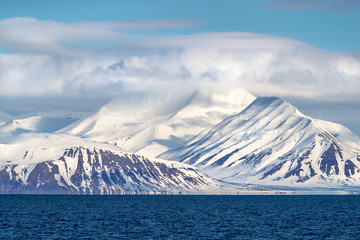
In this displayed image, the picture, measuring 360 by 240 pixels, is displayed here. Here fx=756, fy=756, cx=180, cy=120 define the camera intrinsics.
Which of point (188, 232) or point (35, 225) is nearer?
point (188, 232)

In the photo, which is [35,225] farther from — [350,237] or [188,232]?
[350,237]

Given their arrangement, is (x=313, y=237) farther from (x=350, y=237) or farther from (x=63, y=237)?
(x=63, y=237)

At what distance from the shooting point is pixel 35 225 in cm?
19762

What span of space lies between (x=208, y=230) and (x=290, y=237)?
2424cm

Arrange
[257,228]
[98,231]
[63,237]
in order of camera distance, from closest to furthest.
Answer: [63,237] < [98,231] < [257,228]

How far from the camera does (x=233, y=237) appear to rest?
17000 cm

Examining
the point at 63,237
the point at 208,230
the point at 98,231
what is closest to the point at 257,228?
the point at 208,230

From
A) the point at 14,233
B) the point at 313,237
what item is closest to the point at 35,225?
the point at 14,233

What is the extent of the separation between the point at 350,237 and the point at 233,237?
27359 mm

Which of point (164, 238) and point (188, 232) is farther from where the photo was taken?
point (188, 232)

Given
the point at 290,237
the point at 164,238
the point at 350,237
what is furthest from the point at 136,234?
the point at 350,237

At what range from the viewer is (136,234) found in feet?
568

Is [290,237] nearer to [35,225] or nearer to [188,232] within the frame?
[188,232]

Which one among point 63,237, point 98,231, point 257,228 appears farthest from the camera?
point 257,228
